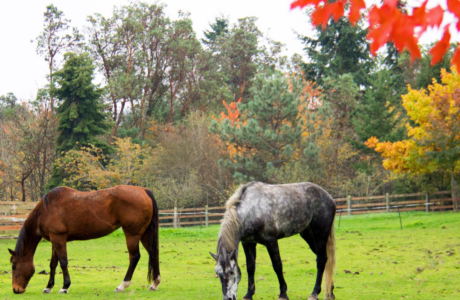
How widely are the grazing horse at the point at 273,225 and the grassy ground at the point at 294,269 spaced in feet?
1.94

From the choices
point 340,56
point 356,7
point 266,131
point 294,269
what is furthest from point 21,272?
point 340,56

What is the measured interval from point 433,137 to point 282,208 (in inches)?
698

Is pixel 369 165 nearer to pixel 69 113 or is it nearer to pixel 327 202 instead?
pixel 69 113

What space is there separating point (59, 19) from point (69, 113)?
7.69 m

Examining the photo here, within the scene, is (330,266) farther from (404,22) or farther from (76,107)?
(76,107)

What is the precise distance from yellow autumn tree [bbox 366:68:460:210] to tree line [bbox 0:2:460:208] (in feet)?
0.42

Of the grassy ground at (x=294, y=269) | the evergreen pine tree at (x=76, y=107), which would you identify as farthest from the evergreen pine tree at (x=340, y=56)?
the grassy ground at (x=294, y=269)

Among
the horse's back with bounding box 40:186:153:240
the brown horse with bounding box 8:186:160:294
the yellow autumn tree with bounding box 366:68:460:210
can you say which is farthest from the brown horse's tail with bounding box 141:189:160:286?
the yellow autumn tree with bounding box 366:68:460:210

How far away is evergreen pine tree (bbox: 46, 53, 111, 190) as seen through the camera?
91.0 feet

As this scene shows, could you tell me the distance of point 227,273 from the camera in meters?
5.52

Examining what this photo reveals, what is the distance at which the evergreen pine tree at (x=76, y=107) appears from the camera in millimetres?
27750

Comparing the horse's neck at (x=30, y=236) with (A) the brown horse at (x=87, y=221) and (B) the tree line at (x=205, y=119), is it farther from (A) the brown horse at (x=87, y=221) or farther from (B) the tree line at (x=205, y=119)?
(B) the tree line at (x=205, y=119)

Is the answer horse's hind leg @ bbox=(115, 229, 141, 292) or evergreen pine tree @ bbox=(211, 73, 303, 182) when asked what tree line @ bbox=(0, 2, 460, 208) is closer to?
evergreen pine tree @ bbox=(211, 73, 303, 182)

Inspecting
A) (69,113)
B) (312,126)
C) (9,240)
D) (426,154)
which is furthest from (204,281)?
(69,113)
